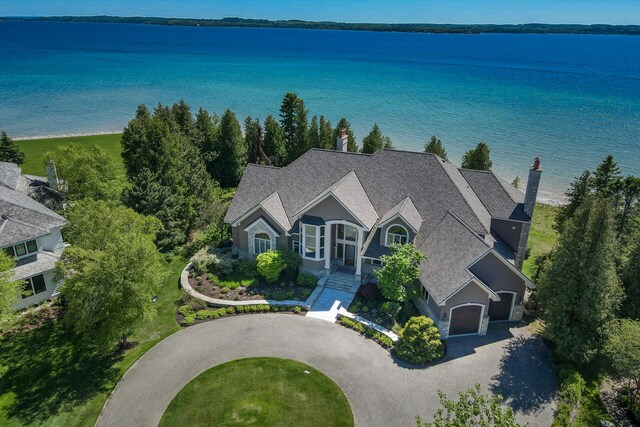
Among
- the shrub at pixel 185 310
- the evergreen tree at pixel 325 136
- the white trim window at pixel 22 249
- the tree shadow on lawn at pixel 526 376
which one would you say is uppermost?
the evergreen tree at pixel 325 136

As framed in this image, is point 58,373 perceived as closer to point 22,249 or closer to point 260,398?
point 22,249

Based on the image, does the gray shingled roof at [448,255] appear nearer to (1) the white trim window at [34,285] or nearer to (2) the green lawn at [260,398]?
(2) the green lawn at [260,398]

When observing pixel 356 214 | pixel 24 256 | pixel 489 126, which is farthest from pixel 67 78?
pixel 356 214

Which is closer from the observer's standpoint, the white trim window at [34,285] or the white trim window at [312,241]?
the white trim window at [34,285]

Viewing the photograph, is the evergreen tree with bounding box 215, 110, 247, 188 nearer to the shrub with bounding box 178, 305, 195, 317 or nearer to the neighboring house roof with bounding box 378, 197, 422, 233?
the neighboring house roof with bounding box 378, 197, 422, 233

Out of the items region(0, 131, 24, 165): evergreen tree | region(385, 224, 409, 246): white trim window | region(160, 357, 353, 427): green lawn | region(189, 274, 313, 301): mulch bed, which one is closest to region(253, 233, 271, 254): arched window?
region(189, 274, 313, 301): mulch bed

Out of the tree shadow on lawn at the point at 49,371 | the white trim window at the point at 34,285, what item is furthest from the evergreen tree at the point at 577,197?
the white trim window at the point at 34,285

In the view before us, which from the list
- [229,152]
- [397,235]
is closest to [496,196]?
[397,235]
